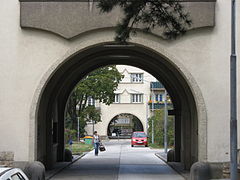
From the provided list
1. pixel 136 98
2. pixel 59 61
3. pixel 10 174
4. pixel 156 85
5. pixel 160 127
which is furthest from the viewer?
pixel 136 98

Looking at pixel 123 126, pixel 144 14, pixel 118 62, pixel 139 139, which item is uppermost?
pixel 118 62

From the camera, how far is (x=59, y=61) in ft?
64.1

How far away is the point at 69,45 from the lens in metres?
19.6

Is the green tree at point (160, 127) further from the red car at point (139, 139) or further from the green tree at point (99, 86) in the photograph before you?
the green tree at point (99, 86)

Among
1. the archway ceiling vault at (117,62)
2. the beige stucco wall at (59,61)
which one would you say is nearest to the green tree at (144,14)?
the beige stucco wall at (59,61)

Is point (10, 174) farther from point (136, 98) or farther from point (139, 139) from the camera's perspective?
point (136, 98)

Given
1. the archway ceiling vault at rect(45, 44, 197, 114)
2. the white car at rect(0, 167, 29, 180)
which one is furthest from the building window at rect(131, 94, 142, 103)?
the white car at rect(0, 167, 29, 180)

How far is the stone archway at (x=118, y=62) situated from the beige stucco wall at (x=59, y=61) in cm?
24

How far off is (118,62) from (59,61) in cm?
1068

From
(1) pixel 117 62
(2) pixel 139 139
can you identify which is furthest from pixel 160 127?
(1) pixel 117 62

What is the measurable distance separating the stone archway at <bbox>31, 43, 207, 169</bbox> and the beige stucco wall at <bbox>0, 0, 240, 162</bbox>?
9.6 inches

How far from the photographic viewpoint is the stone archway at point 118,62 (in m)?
19.6

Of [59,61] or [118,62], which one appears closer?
[59,61]

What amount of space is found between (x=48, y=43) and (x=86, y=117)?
4481cm
